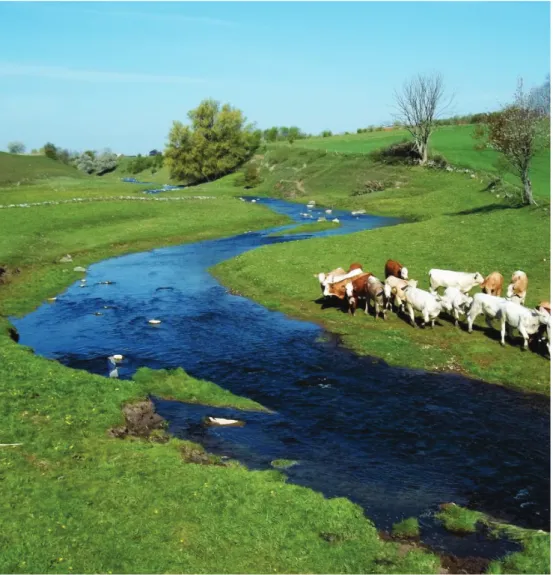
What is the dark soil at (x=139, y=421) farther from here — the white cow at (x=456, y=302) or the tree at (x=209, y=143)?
the tree at (x=209, y=143)

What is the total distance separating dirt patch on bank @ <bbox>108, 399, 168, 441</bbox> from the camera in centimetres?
2058

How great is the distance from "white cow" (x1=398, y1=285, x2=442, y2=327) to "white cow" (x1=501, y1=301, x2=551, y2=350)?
12.0ft

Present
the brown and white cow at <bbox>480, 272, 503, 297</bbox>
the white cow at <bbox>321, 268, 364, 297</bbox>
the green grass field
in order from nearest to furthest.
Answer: the green grass field < the brown and white cow at <bbox>480, 272, 503, 297</bbox> < the white cow at <bbox>321, 268, 364, 297</bbox>

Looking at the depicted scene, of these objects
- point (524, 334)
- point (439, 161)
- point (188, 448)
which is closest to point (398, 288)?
point (524, 334)

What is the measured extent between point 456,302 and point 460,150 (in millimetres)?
79278

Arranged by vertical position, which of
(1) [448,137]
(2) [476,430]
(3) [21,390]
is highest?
(1) [448,137]

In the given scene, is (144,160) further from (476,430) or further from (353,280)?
(476,430)

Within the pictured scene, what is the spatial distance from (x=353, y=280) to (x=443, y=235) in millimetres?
18746

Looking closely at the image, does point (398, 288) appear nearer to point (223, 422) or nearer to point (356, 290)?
point (356, 290)

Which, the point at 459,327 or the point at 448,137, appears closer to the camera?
the point at 459,327

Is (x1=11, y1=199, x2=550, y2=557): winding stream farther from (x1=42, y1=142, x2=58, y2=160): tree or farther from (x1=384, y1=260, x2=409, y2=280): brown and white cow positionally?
(x1=42, y1=142, x2=58, y2=160): tree

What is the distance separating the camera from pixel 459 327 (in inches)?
1218

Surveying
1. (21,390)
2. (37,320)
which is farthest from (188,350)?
(37,320)

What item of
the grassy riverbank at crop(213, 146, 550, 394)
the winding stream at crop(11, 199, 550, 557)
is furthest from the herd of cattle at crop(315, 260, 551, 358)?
the winding stream at crop(11, 199, 550, 557)
